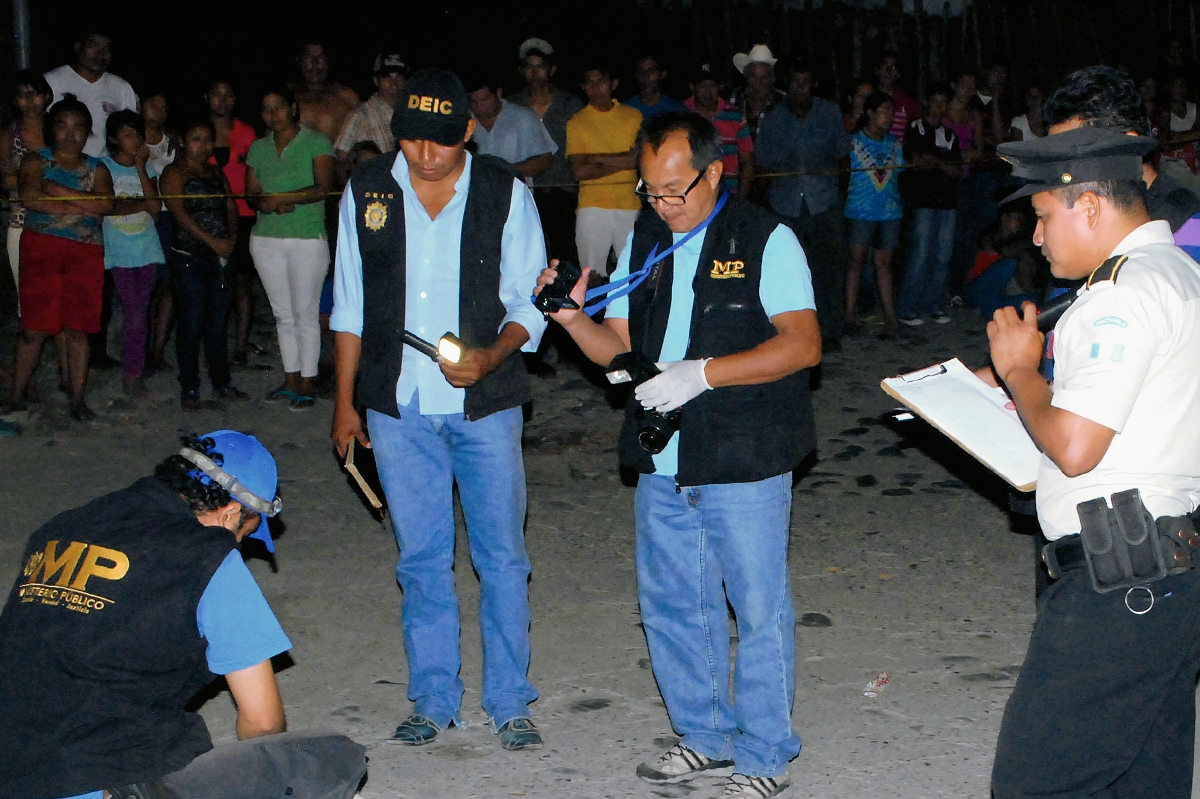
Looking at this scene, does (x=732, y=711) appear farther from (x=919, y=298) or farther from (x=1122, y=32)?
(x=1122, y=32)

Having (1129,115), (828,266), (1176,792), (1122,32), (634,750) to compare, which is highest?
(1122,32)

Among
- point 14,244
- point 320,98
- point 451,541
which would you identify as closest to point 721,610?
point 451,541

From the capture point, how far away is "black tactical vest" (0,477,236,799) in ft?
9.77

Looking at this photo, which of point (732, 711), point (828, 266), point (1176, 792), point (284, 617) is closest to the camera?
point (1176, 792)

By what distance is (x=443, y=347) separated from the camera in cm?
425

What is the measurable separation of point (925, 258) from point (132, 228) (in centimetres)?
607

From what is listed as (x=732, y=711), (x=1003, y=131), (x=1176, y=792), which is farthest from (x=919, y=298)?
(x=1176, y=792)

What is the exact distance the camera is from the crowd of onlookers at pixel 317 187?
839 cm

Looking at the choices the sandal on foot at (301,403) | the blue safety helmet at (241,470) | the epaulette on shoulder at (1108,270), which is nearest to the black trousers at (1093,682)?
the epaulette on shoulder at (1108,270)

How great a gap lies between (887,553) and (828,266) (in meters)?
4.23

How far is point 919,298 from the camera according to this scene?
1129 centimetres

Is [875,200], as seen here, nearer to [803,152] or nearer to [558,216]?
[803,152]

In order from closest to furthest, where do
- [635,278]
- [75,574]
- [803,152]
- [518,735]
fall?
[75,574]
[635,278]
[518,735]
[803,152]

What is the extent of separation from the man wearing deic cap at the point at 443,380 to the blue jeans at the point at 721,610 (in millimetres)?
553
